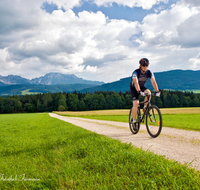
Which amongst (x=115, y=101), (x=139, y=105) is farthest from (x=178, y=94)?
(x=139, y=105)

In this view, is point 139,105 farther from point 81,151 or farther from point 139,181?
point 139,181

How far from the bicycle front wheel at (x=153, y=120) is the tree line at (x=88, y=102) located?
103138 mm

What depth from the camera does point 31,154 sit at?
573 cm

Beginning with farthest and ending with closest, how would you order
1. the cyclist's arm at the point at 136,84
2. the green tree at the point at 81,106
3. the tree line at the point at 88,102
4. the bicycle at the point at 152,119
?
the green tree at the point at 81,106, the tree line at the point at 88,102, the cyclist's arm at the point at 136,84, the bicycle at the point at 152,119

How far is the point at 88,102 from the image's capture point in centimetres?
11644

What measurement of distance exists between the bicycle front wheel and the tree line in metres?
103

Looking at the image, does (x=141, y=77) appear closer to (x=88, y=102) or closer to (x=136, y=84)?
(x=136, y=84)

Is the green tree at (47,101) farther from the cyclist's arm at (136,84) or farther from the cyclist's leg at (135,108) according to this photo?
the cyclist's arm at (136,84)

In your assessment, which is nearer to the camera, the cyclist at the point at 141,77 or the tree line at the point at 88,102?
the cyclist at the point at 141,77

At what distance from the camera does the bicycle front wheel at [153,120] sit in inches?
246

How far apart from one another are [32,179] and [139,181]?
2554 mm

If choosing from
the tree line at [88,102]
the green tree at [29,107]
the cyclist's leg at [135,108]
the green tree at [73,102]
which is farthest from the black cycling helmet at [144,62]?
the green tree at [29,107]

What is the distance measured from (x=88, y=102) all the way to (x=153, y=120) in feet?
363

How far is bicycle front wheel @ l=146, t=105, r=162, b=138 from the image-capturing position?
246 inches
